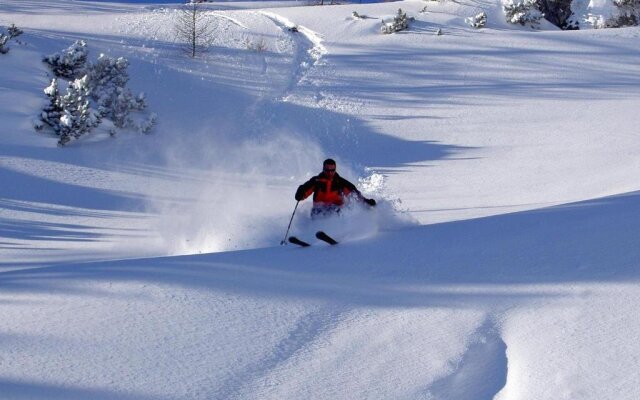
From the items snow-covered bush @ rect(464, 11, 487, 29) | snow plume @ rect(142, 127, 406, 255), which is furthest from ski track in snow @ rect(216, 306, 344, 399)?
snow-covered bush @ rect(464, 11, 487, 29)

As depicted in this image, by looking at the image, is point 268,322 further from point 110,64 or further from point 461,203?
point 110,64

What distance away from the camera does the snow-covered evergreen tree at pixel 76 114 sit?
18.9m

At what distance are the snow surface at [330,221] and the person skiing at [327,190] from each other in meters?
0.31

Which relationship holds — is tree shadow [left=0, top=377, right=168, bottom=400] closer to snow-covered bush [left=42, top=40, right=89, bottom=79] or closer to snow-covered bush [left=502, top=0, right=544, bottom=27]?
snow-covered bush [left=42, top=40, right=89, bottom=79]

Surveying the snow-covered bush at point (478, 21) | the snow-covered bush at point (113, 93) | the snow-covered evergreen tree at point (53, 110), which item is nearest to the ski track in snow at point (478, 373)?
the snow-covered evergreen tree at point (53, 110)

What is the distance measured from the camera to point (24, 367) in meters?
4.37

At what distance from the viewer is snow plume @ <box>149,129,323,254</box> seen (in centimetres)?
1124

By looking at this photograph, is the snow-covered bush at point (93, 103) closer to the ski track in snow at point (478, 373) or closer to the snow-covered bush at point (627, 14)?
the ski track in snow at point (478, 373)

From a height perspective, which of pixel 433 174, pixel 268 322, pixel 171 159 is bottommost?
pixel 171 159

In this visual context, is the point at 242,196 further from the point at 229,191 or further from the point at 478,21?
the point at 478,21

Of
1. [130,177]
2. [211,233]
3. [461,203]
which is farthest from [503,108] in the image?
[211,233]

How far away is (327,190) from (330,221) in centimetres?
47

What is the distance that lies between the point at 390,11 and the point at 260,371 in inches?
1149

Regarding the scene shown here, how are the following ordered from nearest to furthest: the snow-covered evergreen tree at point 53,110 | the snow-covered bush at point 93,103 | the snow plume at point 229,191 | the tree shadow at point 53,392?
the tree shadow at point 53,392
the snow plume at point 229,191
the snow-covered bush at point 93,103
the snow-covered evergreen tree at point 53,110
